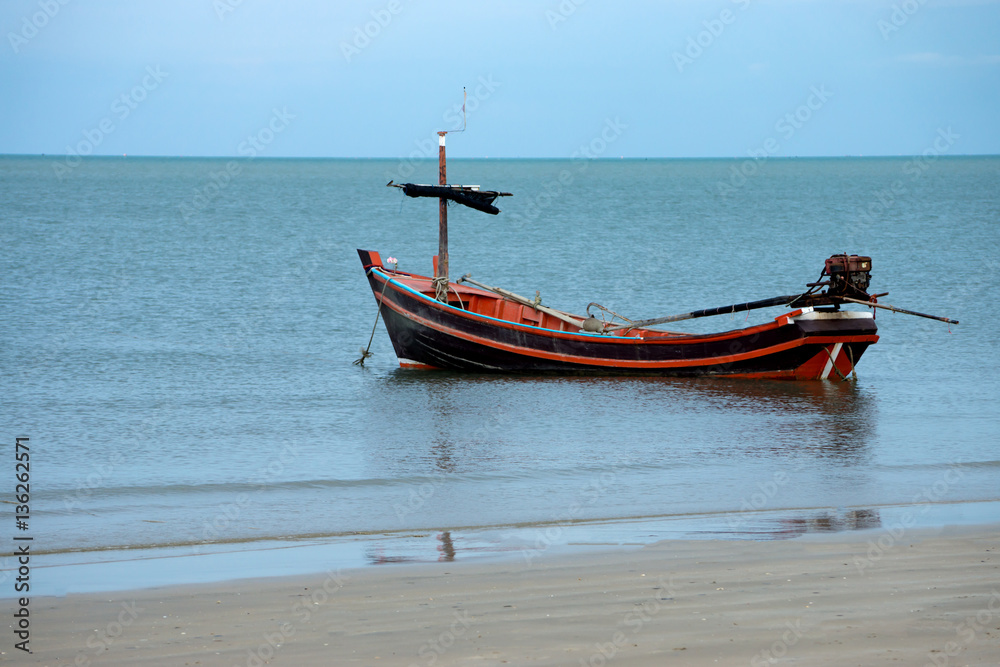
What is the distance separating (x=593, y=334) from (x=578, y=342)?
0.33 metres

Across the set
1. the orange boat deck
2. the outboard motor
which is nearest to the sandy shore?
the outboard motor

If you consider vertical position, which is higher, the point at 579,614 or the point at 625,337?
the point at 625,337

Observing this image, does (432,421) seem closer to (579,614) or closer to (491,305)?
(491,305)

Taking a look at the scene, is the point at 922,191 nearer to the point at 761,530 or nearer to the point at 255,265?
the point at 255,265

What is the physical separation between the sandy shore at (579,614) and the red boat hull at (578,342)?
30.9 ft

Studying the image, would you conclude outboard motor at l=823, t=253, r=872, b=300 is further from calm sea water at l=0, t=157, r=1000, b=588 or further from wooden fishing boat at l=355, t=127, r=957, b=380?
calm sea water at l=0, t=157, r=1000, b=588

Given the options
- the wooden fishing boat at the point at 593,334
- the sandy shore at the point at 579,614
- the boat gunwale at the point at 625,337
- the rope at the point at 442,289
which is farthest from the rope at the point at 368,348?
the sandy shore at the point at 579,614

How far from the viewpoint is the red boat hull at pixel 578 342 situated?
18078mm

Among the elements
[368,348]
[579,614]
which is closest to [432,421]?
[368,348]

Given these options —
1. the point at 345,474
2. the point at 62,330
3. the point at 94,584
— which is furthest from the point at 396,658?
the point at 62,330

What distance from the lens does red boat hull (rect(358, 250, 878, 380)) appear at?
59.3ft

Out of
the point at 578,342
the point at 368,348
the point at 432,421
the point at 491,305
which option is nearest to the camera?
the point at 432,421

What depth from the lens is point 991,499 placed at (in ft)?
36.3

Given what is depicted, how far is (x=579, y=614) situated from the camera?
726 centimetres
